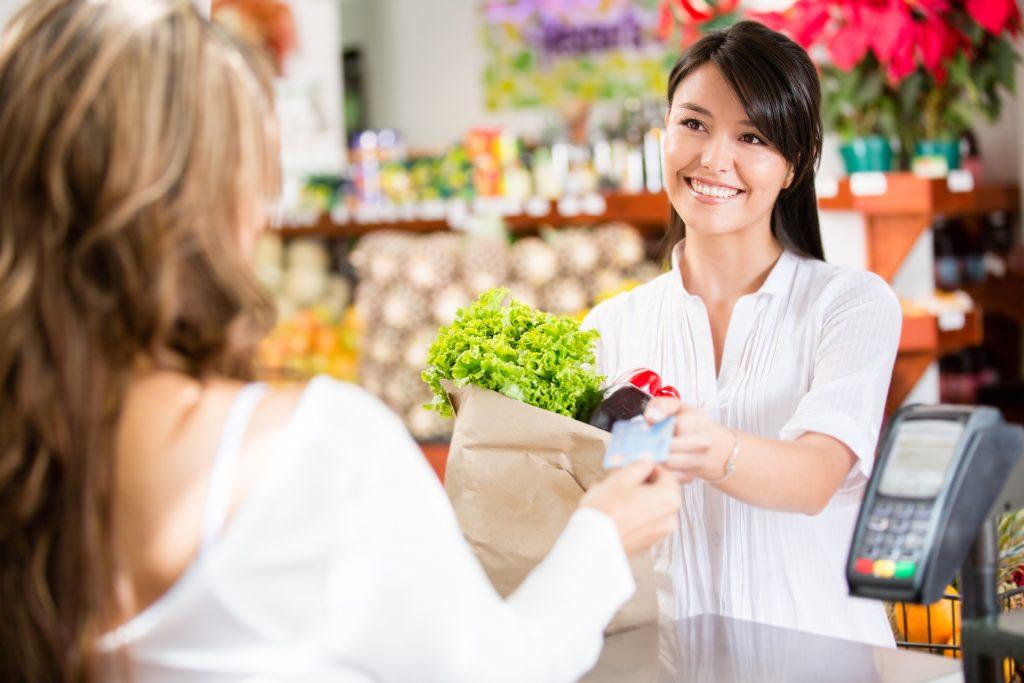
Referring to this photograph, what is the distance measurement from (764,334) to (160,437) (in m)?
1.28

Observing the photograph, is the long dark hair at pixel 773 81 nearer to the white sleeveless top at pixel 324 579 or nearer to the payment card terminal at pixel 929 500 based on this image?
the payment card terminal at pixel 929 500

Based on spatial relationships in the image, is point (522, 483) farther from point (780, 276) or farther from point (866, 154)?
point (866, 154)

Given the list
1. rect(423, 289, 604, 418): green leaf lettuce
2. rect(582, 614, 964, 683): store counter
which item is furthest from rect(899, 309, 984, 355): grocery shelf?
rect(582, 614, 964, 683): store counter

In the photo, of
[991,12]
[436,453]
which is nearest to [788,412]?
[991,12]

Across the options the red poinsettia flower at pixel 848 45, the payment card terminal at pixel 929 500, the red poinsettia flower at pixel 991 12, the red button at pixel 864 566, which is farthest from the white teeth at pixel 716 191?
the red poinsettia flower at pixel 991 12

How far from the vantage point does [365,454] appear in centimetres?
110

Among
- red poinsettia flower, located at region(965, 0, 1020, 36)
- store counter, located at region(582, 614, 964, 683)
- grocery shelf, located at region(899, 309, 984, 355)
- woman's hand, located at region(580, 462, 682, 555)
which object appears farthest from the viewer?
grocery shelf, located at region(899, 309, 984, 355)

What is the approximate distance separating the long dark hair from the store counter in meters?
0.83

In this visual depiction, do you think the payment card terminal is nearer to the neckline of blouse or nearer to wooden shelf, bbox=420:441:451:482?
the neckline of blouse

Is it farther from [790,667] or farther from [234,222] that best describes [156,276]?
[790,667]

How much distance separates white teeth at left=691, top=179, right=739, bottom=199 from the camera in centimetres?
213

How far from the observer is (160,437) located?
1084 mm

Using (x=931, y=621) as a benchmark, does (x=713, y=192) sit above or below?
above

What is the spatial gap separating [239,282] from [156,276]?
0.08 metres
